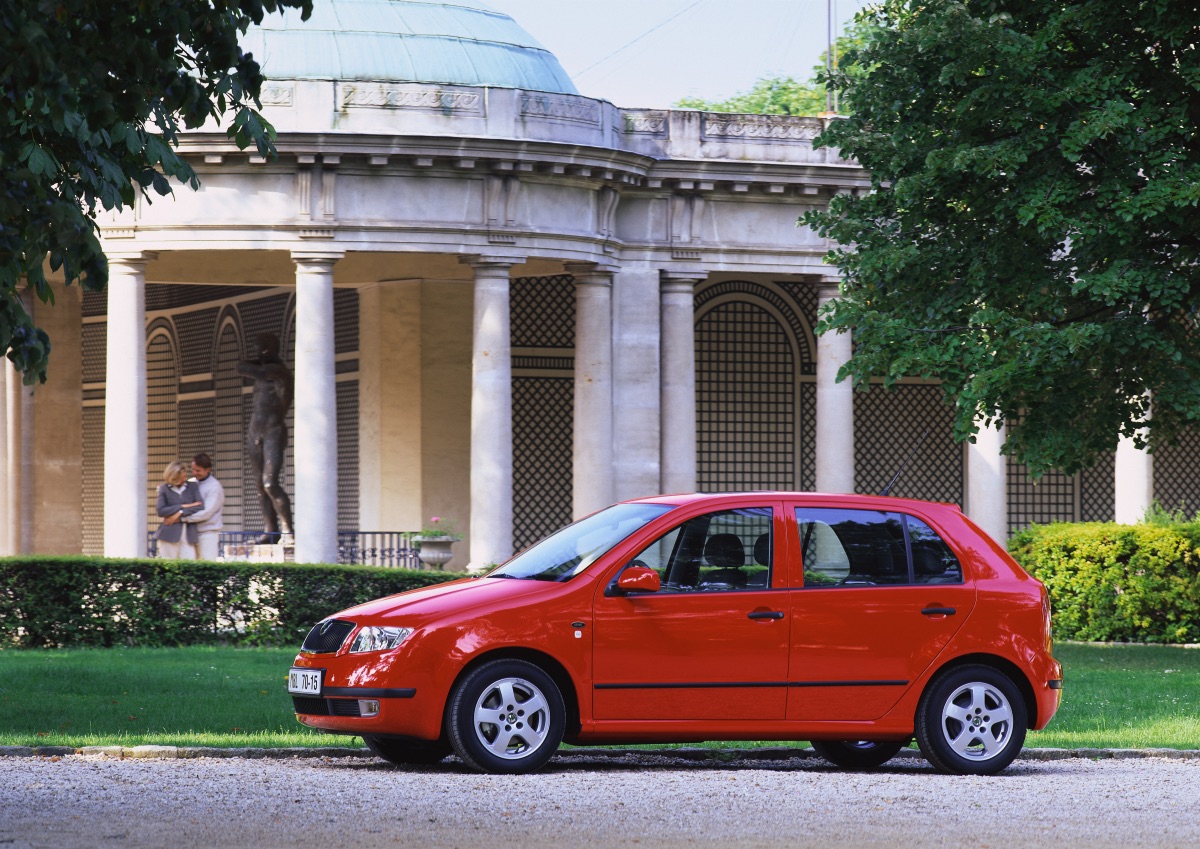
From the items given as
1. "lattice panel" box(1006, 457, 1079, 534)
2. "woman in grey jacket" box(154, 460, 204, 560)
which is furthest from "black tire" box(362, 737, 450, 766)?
"lattice panel" box(1006, 457, 1079, 534)

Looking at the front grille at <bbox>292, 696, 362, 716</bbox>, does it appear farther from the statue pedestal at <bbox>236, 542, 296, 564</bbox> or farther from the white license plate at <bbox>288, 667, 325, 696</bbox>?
the statue pedestal at <bbox>236, 542, 296, 564</bbox>

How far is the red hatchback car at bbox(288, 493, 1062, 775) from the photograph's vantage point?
1029 cm

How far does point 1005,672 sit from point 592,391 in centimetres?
1672

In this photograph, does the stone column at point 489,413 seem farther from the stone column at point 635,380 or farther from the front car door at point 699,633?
the front car door at point 699,633

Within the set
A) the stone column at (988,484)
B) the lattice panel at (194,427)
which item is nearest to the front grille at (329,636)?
the stone column at (988,484)

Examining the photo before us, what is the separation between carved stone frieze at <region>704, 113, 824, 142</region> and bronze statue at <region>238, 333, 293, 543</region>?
8802 mm

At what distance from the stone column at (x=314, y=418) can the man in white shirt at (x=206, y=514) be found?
2.47 metres

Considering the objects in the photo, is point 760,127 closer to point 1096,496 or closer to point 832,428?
point 832,428

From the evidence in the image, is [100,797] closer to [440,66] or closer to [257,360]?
[440,66]

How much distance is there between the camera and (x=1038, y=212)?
62.9ft

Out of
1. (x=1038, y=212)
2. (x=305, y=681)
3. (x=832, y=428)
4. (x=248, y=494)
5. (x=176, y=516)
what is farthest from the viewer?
(x=248, y=494)

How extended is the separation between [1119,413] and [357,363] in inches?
607

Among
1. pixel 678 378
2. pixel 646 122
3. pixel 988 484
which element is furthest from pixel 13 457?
pixel 988 484

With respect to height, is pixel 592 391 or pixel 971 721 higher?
pixel 592 391
